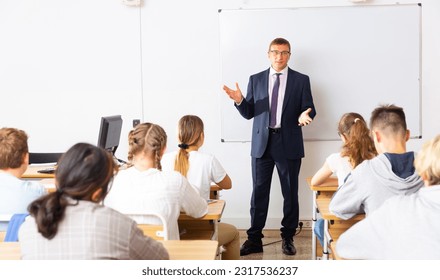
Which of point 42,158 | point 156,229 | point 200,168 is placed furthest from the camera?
point 42,158

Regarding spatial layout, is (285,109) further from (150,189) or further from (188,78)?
(150,189)

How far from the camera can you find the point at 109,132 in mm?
4113

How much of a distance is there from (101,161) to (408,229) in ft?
3.58

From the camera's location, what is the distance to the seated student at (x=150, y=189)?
93.7 inches

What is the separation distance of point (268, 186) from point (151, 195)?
228 centimetres

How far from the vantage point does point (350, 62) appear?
4891 millimetres

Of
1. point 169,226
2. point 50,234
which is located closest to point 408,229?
point 169,226

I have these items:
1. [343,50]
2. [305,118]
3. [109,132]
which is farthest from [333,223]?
[343,50]

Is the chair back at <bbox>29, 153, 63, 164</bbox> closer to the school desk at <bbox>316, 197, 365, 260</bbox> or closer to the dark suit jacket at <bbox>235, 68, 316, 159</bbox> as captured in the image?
the dark suit jacket at <bbox>235, 68, 316, 159</bbox>

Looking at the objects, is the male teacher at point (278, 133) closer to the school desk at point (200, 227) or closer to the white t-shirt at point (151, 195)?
the school desk at point (200, 227)

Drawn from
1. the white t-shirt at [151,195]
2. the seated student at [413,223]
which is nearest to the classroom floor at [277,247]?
the white t-shirt at [151,195]

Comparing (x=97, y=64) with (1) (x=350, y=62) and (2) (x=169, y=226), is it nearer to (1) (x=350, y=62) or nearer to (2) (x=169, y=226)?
(1) (x=350, y=62)

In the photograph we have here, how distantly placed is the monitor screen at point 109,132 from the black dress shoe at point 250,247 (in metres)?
1.37

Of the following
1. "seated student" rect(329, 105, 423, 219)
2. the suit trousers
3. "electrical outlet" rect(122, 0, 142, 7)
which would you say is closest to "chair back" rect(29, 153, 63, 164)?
"electrical outlet" rect(122, 0, 142, 7)
